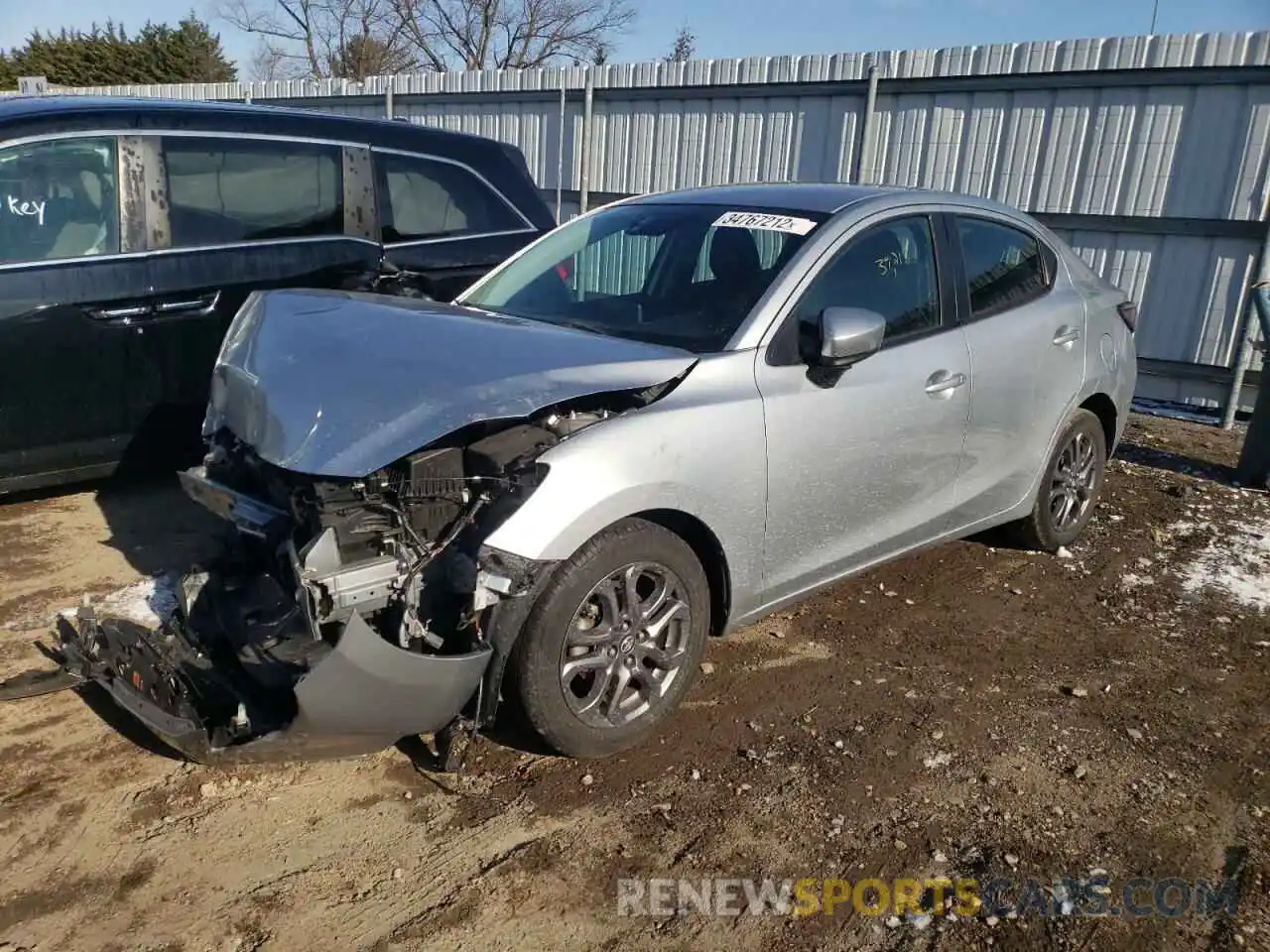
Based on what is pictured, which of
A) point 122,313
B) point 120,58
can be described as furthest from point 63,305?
point 120,58

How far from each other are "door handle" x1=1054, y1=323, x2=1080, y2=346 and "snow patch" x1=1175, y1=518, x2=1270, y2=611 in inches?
52.1

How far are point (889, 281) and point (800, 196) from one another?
50 cm

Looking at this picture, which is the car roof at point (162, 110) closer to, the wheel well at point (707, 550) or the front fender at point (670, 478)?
the front fender at point (670, 478)

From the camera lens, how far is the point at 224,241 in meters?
4.90

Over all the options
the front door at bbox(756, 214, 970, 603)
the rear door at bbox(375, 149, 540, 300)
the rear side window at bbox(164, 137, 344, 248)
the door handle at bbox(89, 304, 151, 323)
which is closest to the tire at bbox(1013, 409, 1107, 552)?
the front door at bbox(756, 214, 970, 603)

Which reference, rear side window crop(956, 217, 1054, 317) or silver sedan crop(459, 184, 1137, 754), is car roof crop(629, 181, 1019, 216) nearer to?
silver sedan crop(459, 184, 1137, 754)

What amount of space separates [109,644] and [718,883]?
1921mm

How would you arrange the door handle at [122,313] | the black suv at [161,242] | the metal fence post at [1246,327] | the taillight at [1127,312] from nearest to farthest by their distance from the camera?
the black suv at [161,242]
the door handle at [122,313]
the taillight at [1127,312]
the metal fence post at [1246,327]

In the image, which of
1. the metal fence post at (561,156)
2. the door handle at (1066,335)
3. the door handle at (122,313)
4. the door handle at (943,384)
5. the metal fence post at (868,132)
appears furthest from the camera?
the metal fence post at (561,156)

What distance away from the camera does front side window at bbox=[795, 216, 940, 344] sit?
3.58 meters

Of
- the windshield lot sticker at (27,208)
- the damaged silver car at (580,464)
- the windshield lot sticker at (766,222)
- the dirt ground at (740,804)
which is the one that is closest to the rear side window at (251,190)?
the windshield lot sticker at (27,208)

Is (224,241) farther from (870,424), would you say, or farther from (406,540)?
(870,424)

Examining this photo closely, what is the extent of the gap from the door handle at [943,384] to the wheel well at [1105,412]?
1.32 m

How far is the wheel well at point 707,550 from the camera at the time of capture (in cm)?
311
